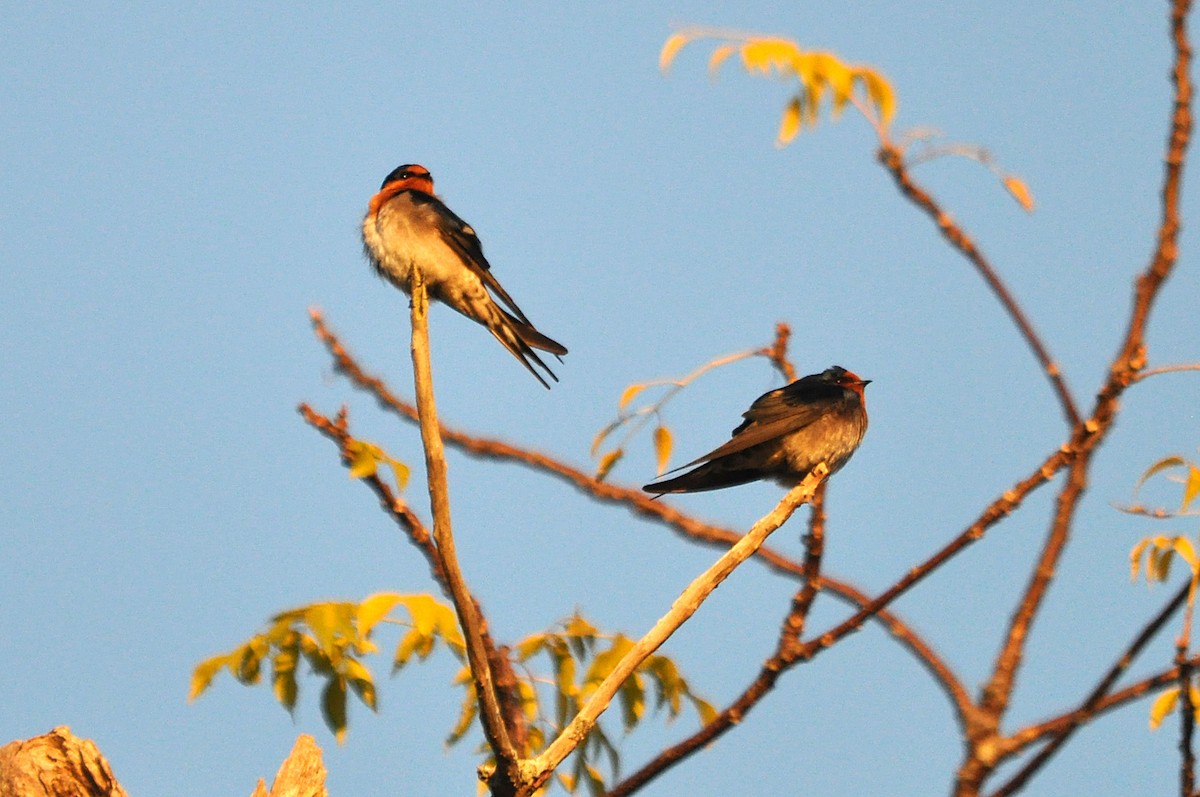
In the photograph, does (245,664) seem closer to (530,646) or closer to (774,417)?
(530,646)

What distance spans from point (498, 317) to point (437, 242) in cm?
59

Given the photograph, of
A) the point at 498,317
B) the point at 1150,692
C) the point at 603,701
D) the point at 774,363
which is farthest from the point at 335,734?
the point at 498,317

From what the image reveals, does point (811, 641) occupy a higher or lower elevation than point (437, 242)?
lower

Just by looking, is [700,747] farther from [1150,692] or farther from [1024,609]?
[1150,692]

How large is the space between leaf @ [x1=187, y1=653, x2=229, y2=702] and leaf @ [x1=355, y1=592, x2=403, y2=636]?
51cm

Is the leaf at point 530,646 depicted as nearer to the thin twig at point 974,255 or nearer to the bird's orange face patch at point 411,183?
the thin twig at point 974,255

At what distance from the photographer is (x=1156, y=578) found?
141 inches

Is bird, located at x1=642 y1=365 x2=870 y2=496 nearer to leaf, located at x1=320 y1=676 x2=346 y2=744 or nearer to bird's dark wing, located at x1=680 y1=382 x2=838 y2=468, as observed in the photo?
bird's dark wing, located at x1=680 y1=382 x2=838 y2=468

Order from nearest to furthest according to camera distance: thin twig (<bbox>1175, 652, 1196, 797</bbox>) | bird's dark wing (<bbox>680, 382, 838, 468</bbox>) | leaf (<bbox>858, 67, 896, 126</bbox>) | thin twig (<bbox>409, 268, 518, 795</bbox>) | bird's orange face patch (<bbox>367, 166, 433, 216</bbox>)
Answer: thin twig (<bbox>1175, 652, 1196, 797</bbox>), thin twig (<bbox>409, 268, 518, 795</bbox>), leaf (<bbox>858, 67, 896, 126</bbox>), bird's dark wing (<bbox>680, 382, 838, 468</bbox>), bird's orange face patch (<bbox>367, 166, 433, 216</bbox>)

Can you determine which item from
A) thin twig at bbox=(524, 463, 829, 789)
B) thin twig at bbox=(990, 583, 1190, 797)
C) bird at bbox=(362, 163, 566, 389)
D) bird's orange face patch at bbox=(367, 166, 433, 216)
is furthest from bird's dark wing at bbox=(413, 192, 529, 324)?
thin twig at bbox=(990, 583, 1190, 797)

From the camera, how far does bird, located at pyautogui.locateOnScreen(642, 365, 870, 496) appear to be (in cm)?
720

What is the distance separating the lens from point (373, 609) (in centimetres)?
409

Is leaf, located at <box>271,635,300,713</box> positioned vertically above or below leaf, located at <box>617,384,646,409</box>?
below

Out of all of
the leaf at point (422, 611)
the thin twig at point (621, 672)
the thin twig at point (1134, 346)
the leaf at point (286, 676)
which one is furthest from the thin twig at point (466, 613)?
the thin twig at point (1134, 346)
